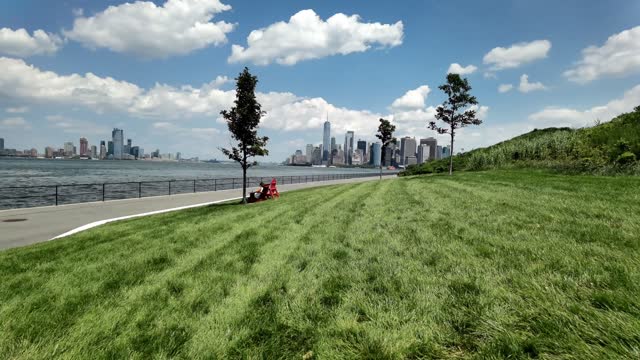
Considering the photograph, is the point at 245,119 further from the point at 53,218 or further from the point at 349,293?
the point at 349,293

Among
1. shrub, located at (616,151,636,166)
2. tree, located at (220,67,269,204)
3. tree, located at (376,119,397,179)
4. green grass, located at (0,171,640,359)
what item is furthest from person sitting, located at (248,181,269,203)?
tree, located at (376,119,397,179)

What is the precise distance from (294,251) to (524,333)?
171 inches

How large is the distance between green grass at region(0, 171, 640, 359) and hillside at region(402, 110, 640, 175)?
1347 centimetres

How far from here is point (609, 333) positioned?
2.79 meters

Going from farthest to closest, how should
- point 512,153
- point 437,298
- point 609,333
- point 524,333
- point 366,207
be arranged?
point 512,153 < point 366,207 < point 437,298 < point 524,333 < point 609,333

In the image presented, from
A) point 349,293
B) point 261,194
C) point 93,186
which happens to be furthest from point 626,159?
point 93,186

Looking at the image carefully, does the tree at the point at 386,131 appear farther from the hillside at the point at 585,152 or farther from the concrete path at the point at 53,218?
the concrete path at the point at 53,218

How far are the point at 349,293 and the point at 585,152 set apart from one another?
90.8 feet

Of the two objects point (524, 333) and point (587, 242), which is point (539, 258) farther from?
point (524, 333)

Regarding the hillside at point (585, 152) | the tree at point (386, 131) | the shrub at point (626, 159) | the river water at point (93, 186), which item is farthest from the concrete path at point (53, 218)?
the tree at point (386, 131)

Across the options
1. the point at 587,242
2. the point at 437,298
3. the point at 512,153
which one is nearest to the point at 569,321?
the point at 437,298

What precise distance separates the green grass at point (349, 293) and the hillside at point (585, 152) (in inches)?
530

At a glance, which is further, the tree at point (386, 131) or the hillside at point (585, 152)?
the tree at point (386, 131)

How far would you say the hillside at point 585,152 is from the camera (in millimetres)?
18844
